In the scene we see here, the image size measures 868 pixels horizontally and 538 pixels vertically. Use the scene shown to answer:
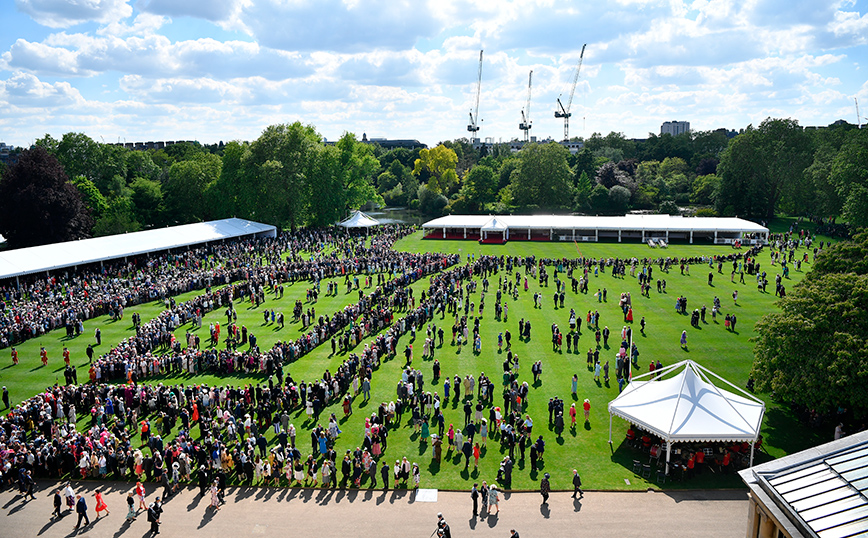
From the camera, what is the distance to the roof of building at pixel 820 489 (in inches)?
313

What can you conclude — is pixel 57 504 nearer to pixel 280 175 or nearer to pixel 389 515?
pixel 389 515

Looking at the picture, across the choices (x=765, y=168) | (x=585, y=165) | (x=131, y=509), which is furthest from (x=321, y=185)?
(x=765, y=168)

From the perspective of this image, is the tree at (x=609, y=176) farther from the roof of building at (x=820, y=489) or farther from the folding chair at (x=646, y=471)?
the roof of building at (x=820, y=489)

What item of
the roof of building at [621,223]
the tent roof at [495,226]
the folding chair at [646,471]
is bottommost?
the folding chair at [646,471]

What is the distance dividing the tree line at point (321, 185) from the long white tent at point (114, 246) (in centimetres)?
620

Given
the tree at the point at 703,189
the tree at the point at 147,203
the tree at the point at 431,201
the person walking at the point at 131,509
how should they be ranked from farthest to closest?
1. the tree at the point at 431,201
2. the tree at the point at 703,189
3. the tree at the point at 147,203
4. the person walking at the point at 131,509

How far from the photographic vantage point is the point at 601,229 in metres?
57.6

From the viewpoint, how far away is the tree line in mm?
47875

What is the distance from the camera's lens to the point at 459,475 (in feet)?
53.8

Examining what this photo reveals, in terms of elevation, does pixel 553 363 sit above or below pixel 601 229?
below

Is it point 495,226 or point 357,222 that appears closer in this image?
point 495,226

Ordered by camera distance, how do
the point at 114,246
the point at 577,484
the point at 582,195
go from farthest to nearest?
the point at 582,195 < the point at 114,246 < the point at 577,484

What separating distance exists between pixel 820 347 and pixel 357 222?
46682 millimetres

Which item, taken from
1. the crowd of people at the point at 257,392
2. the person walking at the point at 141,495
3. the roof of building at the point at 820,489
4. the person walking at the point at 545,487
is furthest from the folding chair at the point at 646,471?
the person walking at the point at 141,495
